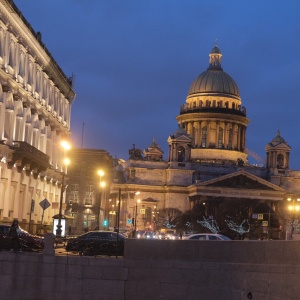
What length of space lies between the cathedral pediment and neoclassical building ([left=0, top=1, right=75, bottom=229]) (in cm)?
8363

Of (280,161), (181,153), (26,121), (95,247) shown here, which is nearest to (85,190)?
(181,153)

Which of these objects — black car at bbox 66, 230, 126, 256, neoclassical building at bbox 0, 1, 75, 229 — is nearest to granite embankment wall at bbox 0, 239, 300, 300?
black car at bbox 66, 230, 126, 256

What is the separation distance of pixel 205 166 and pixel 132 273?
464 ft

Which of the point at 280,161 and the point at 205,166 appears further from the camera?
the point at 280,161

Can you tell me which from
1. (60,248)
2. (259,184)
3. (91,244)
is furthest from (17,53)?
(259,184)

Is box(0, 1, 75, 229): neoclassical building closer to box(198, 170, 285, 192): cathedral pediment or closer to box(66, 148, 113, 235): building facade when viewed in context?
box(66, 148, 113, 235): building facade

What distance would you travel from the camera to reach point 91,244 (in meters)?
40.1

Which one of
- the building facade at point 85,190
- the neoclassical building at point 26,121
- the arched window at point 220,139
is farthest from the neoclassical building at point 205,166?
the neoclassical building at point 26,121

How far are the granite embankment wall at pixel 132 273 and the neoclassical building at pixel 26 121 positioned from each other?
959 inches

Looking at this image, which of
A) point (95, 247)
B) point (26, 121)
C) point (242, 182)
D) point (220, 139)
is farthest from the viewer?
point (220, 139)

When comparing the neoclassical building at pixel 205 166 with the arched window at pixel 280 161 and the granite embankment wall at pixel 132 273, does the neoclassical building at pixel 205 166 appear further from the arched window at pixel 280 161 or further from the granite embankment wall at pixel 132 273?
the granite embankment wall at pixel 132 273

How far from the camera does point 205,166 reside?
176 meters

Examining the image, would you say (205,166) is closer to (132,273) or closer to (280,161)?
(280,161)

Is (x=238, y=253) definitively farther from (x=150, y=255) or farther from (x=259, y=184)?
(x=259, y=184)
